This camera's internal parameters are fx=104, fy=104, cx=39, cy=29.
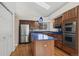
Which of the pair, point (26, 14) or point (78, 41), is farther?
point (26, 14)

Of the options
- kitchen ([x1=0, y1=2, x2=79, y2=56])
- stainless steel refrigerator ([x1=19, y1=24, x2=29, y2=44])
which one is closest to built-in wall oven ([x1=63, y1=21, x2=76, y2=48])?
kitchen ([x1=0, y1=2, x2=79, y2=56])

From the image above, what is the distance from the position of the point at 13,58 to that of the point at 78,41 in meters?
3.23

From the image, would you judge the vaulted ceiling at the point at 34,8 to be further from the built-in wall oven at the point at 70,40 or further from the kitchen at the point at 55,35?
the built-in wall oven at the point at 70,40

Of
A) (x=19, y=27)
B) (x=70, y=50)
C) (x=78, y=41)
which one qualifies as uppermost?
(x=19, y=27)

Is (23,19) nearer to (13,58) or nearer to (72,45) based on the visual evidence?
(72,45)

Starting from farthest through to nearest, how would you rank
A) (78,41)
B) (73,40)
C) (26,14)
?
(26,14)
(73,40)
(78,41)

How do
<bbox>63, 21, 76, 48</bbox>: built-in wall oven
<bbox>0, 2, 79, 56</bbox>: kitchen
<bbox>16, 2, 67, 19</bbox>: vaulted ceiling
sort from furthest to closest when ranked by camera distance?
<bbox>16, 2, 67, 19</bbox>: vaulted ceiling < <bbox>63, 21, 76, 48</bbox>: built-in wall oven < <bbox>0, 2, 79, 56</bbox>: kitchen

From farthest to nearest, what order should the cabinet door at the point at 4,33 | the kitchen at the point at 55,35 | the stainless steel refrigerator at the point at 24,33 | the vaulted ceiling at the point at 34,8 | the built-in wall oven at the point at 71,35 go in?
the stainless steel refrigerator at the point at 24,33
the vaulted ceiling at the point at 34,8
the built-in wall oven at the point at 71,35
the kitchen at the point at 55,35
the cabinet door at the point at 4,33

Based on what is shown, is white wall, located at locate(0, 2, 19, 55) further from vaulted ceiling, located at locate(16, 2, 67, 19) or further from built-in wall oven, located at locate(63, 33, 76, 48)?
built-in wall oven, located at locate(63, 33, 76, 48)

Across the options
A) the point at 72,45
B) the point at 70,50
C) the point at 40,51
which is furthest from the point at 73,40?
the point at 40,51

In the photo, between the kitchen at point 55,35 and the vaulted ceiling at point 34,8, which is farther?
the vaulted ceiling at point 34,8

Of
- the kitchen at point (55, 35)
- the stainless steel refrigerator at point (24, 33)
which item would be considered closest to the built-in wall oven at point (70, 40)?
the kitchen at point (55, 35)

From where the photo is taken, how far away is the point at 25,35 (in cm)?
784

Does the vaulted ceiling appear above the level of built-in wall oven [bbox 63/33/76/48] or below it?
above
